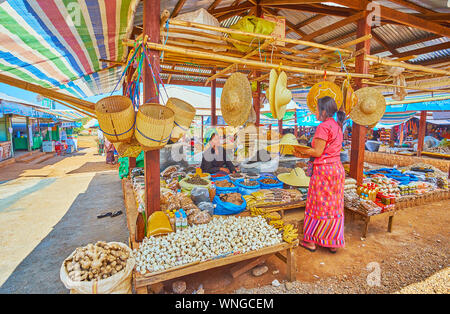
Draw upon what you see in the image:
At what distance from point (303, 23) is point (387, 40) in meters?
2.07

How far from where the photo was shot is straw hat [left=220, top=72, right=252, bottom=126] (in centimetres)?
266

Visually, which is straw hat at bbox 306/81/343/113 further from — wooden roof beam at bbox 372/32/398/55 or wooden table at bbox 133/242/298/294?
wooden roof beam at bbox 372/32/398/55

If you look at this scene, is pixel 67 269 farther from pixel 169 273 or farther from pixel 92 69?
pixel 92 69

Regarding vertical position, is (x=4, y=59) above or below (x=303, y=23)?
below

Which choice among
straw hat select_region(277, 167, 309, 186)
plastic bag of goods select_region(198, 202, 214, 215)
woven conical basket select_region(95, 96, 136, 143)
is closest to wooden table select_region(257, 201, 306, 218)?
straw hat select_region(277, 167, 309, 186)

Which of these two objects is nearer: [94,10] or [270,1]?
[94,10]

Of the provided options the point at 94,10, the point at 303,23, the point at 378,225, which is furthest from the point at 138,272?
the point at 303,23

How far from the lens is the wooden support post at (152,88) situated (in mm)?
2130

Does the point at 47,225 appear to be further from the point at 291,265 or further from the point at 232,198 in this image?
the point at 291,265

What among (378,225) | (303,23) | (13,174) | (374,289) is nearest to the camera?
(374,289)

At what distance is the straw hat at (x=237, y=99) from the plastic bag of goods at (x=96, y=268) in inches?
71.0

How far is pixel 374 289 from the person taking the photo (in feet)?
7.55

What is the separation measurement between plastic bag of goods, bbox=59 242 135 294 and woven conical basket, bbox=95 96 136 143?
36.4 inches
